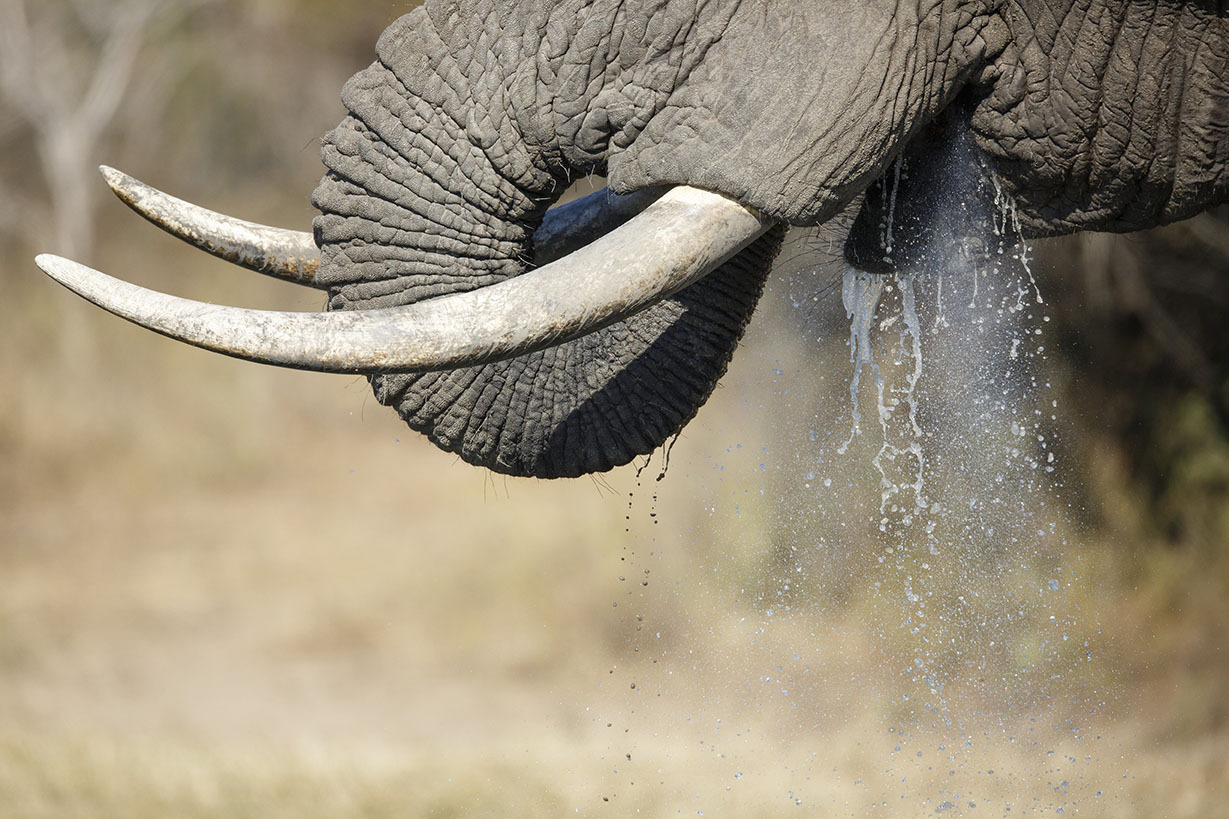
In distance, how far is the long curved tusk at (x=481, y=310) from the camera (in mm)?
1446

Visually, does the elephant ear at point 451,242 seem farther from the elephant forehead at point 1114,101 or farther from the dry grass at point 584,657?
the dry grass at point 584,657

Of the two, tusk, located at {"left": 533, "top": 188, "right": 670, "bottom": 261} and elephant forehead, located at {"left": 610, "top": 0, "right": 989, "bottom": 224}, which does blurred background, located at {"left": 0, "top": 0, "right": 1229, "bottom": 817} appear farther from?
elephant forehead, located at {"left": 610, "top": 0, "right": 989, "bottom": 224}

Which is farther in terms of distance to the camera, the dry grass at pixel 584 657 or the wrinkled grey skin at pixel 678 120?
the dry grass at pixel 584 657

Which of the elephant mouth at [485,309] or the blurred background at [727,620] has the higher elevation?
the elephant mouth at [485,309]

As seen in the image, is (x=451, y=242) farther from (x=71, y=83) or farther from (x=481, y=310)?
(x=71, y=83)

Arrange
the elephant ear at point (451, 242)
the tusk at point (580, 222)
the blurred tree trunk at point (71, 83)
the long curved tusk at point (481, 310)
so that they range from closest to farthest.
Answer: the long curved tusk at point (481, 310)
the elephant ear at point (451, 242)
the tusk at point (580, 222)
the blurred tree trunk at point (71, 83)

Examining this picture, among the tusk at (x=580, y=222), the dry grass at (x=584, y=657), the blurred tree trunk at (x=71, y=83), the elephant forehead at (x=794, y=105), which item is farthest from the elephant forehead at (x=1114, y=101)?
the blurred tree trunk at (x=71, y=83)

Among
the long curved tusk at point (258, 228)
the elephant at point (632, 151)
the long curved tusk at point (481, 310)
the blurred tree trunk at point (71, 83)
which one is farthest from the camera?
the blurred tree trunk at point (71, 83)

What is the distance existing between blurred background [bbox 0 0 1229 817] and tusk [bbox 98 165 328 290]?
0.83 metres

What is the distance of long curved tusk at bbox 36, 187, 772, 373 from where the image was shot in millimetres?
1446

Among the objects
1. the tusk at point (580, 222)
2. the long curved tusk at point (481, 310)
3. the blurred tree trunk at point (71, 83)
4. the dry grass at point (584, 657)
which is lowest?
the dry grass at point (584, 657)

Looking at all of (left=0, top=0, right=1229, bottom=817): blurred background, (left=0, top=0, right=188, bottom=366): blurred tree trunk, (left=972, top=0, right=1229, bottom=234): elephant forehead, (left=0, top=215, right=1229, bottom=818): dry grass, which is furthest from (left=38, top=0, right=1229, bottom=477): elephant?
(left=0, top=0, right=188, bottom=366): blurred tree trunk

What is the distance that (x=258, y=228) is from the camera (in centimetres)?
200

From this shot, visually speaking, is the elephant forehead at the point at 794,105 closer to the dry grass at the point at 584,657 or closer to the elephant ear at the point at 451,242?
the elephant ear at the point at 451,242
